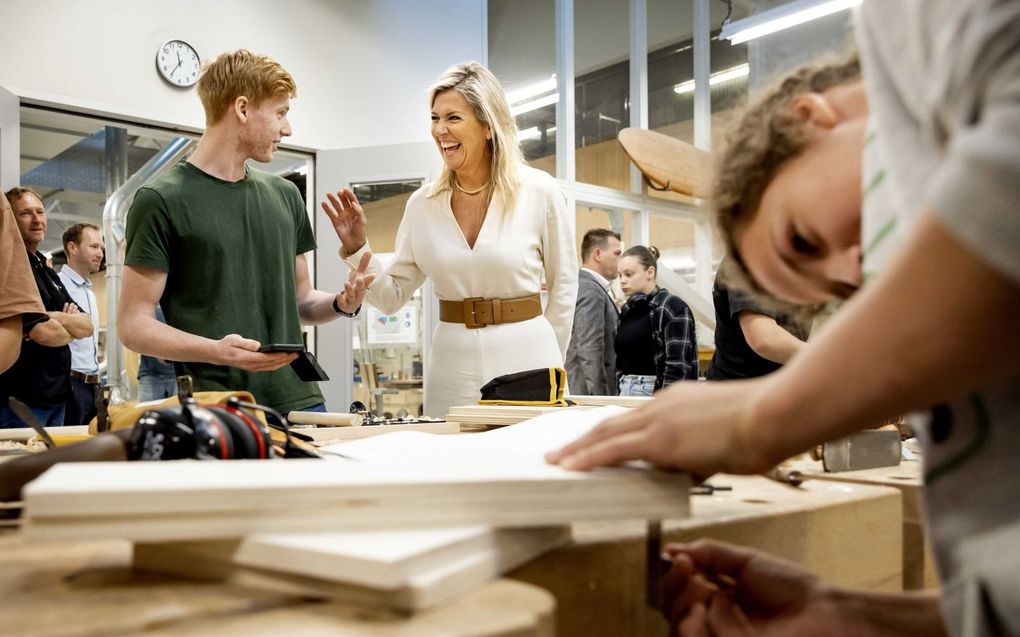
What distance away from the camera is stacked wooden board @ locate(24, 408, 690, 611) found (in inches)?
18.0

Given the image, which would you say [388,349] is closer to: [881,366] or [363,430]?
[363,430]

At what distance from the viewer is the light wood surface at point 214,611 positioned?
41 cm

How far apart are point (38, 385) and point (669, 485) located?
3.61 metres

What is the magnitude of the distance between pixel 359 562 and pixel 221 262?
195cm

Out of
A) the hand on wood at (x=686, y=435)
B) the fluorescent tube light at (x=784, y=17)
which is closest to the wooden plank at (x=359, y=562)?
the hand on wood at (x=686, y=435)

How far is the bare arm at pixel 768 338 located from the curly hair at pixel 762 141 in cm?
159

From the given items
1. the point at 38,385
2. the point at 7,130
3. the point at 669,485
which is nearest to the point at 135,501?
the point at 669,485

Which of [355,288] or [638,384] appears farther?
[638,384]

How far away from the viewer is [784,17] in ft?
21.3

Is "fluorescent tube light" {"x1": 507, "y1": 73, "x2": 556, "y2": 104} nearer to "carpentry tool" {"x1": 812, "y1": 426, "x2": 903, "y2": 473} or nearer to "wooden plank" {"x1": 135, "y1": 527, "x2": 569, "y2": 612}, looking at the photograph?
"carpentry tool" {"x1": 812, "y1": 426, "x2": 903, "y2": 473}

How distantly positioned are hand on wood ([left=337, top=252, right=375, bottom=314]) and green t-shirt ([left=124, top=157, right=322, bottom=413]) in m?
0.17

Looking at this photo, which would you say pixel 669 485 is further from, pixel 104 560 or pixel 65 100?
pixel 65 100

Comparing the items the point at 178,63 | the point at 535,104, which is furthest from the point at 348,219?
the point at 535,104

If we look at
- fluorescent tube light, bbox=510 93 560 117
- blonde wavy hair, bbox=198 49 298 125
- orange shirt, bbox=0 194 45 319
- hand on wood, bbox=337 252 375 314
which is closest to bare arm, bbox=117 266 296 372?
orange shirt, bbox=0 194 45 319
